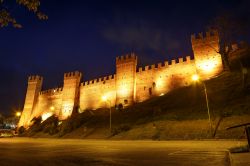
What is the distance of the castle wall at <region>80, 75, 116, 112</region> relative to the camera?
51.9 metres

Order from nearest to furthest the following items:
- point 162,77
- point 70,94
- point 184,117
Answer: point 184,117, point 162,77, point 70,94

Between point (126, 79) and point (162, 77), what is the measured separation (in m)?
7.35

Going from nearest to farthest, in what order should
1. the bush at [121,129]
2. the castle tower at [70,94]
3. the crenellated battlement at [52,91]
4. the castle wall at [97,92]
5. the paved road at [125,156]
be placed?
the paved road at [125,156] → the bush at [121,129] → the castle wall at [97,92] → the castle tower at [70,94] → the crenellated battlement at [52,91]

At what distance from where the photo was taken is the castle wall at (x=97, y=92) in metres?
51.9

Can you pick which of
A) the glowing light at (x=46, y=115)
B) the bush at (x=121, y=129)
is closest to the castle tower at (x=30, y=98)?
the glowing light at (x=46, y=115)

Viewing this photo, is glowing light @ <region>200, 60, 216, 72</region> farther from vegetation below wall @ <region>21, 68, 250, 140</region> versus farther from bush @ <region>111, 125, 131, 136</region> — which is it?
bush @ <region>111, 125, 131, 136</region>

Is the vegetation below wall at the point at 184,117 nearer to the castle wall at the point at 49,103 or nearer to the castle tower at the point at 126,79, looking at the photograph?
the castle tower at the point at 126,79

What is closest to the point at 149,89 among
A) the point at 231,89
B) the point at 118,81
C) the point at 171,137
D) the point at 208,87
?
the point at 118,81

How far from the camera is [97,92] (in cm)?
5469

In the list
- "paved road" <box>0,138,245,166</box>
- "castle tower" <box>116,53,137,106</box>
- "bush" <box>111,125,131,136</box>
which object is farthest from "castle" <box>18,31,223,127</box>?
"paved road" <box>0,138,245,166</box>

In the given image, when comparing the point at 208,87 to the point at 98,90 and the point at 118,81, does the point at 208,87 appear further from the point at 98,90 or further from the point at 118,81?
the point at 98,90

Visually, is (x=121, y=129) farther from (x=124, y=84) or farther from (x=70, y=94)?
(x=70, y=94)

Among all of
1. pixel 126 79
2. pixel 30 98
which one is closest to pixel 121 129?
pixel 126 79

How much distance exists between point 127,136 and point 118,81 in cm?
2443
